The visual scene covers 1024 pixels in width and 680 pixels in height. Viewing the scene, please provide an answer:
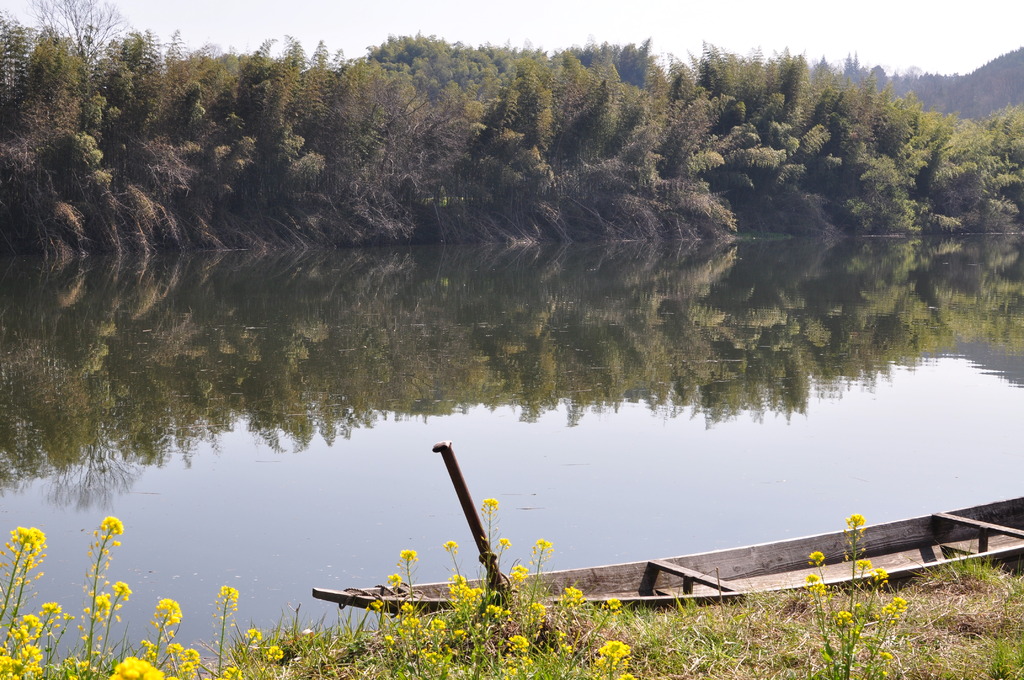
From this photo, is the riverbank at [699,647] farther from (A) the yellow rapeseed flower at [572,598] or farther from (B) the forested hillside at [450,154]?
(B) the forested hillside at [450,154]

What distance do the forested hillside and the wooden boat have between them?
2351 centimetres

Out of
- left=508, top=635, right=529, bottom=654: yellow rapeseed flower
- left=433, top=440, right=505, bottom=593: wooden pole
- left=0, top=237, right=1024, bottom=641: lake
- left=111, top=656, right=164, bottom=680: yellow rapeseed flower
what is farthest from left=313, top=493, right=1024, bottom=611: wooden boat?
left=111, top=656, right=164, bottom=680: yellow rapeseed flower

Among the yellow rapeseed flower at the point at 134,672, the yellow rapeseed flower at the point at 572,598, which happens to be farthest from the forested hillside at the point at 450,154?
the yellow rapeseed flower at the point at 134,672

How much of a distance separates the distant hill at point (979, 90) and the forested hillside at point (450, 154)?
223 ft

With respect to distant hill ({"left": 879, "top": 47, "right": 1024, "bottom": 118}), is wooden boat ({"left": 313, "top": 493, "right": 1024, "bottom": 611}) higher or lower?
lower

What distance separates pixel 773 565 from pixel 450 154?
29.4m

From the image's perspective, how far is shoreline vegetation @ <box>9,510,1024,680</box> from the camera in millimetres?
3121

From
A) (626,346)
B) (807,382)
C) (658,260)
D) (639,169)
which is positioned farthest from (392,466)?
(639,169)

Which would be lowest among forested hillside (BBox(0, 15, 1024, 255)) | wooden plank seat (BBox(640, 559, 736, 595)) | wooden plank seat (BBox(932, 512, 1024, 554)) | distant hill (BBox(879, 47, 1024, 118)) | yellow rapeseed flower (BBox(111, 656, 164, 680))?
wooden plank seat (BBox(932, 512, 1024, 554))

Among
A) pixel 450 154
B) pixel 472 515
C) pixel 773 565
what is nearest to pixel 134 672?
pixel 472 515

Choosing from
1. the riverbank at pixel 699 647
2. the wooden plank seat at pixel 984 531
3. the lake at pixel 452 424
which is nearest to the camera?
→ the riverbank at pixel 699 647

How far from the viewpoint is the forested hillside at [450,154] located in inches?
1015

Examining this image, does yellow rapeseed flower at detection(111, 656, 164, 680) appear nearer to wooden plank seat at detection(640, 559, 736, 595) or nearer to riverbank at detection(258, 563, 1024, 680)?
riverbank at detection(258, 563, 1024, 680)

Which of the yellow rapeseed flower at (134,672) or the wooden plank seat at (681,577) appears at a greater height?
the yellow rapeseed flower at (134,672)
